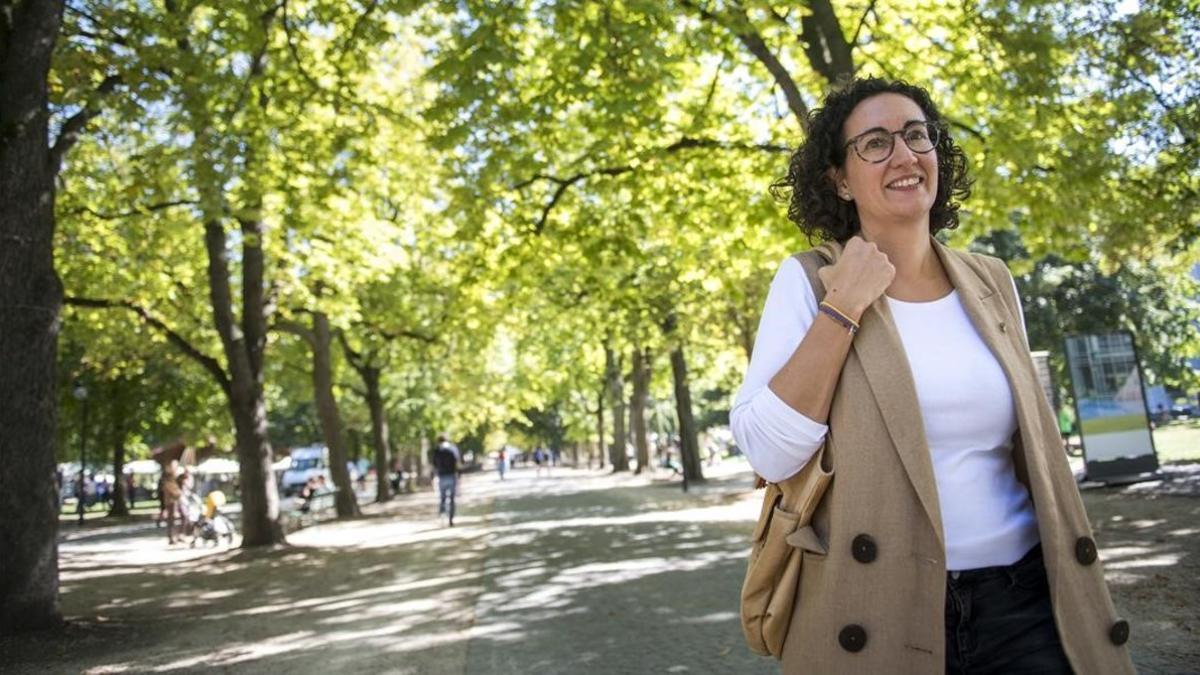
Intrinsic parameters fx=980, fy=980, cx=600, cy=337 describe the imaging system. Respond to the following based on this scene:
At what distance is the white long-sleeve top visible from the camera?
1987 mm

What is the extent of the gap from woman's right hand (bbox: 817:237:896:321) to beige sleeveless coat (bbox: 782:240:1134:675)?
63 millimetres

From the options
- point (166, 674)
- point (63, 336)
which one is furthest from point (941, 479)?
point (63, 336)

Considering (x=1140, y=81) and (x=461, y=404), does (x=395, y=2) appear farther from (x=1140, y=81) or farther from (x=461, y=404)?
(x=461, y=404)

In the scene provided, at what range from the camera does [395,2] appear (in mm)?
10398

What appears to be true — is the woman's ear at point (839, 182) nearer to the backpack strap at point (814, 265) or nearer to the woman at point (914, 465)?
the woman at point (914, 465)

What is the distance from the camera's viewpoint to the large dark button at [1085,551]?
79.4 inches

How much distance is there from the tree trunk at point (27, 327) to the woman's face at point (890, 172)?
29.5 ft

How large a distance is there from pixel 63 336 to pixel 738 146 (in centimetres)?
2006

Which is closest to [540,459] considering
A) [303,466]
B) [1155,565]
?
[303,466]

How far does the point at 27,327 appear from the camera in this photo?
923cm

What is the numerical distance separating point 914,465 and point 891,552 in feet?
0.57

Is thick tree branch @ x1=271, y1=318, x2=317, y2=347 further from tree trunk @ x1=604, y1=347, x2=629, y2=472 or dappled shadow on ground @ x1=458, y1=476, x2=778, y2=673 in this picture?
tree trunk @ x1=604, y1=347, x2=629, y2=472

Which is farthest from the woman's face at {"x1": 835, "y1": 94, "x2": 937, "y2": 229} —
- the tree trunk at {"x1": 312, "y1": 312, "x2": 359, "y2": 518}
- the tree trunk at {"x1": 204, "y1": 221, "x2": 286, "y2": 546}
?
the tree trunk at {"x1": 312, "y1": 312, "x2": 359, "y2": 518}

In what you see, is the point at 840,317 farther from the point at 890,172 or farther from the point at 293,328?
the point at 293,328
